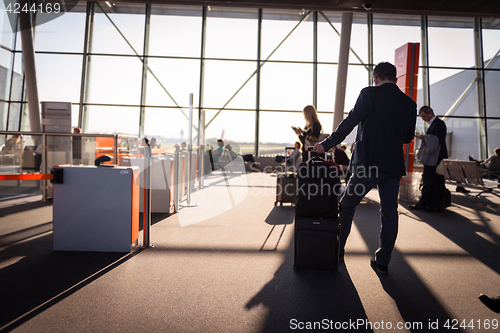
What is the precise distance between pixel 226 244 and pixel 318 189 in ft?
4.10

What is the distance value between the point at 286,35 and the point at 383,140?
1107 centimetres

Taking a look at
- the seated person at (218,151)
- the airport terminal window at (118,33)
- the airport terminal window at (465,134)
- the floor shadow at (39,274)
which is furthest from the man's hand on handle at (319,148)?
the airport terminal window at (465,134)

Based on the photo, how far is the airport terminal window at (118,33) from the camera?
11.8 m

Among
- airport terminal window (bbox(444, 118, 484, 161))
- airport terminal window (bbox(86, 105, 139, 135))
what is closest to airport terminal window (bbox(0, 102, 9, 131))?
airport terminal window (bbox(86, 105, 139, 135))

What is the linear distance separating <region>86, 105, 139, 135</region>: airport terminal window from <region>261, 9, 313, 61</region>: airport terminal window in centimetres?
545

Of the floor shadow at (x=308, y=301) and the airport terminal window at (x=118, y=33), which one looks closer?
the floor shadow at (x=308, y=301)

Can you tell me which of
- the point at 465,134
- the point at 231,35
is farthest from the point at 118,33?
the point at 465,134

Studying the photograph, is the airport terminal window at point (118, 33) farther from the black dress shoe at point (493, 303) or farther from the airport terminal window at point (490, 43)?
the airport terminal window at point (490, 43)

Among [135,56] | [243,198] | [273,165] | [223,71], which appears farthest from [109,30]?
[243,198]

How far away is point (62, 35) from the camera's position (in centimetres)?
1184

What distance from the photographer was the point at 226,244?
318 centimetres

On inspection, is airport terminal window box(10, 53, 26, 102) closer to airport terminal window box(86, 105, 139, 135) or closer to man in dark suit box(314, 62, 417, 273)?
airport terminal window box(86, 105, 139, 135)

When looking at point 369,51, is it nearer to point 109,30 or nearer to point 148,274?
point 109,30

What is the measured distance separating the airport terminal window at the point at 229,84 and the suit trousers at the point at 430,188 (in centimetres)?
805
